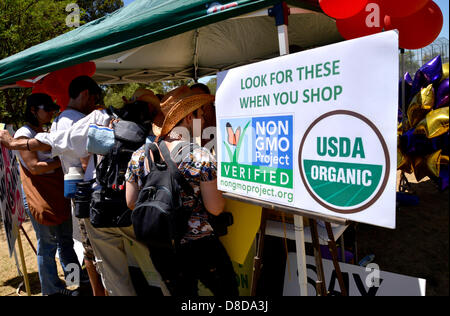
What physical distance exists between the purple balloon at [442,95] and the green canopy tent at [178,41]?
118cm

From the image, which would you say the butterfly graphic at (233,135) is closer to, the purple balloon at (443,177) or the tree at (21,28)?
the purple balloon at (443,177)

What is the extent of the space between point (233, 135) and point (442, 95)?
2.07 metres

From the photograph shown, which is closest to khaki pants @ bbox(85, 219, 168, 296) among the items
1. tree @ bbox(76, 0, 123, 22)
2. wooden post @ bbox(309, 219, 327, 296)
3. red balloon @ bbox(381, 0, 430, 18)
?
wooden post @ bbox(309, 219, 327, 296)

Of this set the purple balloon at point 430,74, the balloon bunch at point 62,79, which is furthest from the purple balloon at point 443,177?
the balloon bunch at point 62,79

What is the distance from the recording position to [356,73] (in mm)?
1137

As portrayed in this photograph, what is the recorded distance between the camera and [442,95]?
8.37 feet

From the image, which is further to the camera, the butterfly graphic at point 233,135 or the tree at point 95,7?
the tree at point 95,7

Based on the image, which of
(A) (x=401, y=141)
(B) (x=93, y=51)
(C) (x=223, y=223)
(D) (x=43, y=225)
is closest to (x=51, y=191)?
(D) (x=43, y=225)

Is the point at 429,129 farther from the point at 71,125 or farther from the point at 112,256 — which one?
the point at 71,125

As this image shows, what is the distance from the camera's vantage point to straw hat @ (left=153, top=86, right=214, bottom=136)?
167cm

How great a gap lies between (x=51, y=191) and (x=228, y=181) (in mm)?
1904

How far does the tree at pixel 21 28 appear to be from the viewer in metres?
6.17
